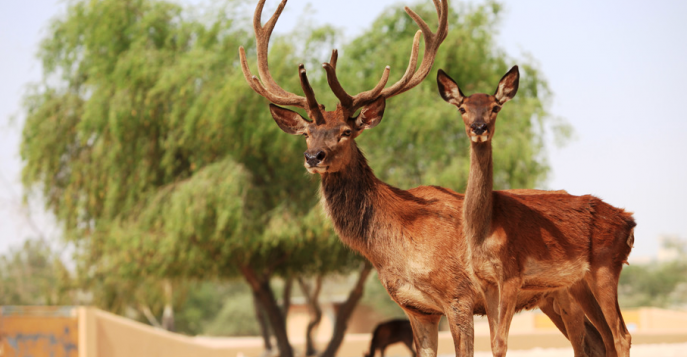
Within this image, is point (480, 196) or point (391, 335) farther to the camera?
point (391, 335)

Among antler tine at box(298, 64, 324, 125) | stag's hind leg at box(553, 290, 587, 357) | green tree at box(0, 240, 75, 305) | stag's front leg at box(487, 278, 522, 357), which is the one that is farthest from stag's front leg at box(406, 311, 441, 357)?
green tree at box(0, 240, 75, 305)

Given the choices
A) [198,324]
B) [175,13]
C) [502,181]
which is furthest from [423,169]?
[198,324]

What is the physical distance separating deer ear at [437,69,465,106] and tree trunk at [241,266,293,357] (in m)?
11.9

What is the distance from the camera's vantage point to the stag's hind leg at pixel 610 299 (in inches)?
231

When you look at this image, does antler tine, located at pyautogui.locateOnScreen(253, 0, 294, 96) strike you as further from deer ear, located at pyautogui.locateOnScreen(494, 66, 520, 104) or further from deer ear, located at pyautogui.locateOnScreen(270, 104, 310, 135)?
deer ear, located at pyautogui.locateOnScreen(494, 66, 520, 104)

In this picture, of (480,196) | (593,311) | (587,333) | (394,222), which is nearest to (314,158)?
(394,222)

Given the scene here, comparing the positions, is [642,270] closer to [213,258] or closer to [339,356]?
[339,356]

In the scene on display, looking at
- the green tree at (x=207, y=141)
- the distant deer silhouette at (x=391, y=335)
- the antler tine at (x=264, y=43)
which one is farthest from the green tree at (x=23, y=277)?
the antler tine at (x=264, y=43)

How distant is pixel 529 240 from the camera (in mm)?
5629

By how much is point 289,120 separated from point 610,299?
3.03 m

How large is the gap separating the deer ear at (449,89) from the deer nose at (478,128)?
1.42ft

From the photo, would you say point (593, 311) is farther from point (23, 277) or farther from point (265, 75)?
point (23, 277)

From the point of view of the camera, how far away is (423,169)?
15461 mm

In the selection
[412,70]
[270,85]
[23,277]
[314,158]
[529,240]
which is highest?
[412,70]
